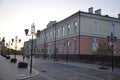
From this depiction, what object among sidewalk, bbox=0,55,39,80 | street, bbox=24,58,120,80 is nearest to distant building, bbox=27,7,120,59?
street, bbox=24,58,120,80

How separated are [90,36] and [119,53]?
31.8ft

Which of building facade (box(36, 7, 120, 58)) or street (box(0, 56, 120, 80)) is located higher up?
building facade (box(36, 7, 120, 58))

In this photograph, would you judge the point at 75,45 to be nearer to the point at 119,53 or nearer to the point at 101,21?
the point at 101,21

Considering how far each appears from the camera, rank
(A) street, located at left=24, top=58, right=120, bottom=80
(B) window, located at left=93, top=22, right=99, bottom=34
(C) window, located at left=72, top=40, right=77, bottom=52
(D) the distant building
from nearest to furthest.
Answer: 1. (A) street, located at left=24, top=58, right=120, bottom=80
2. (D) the distant building
3. (C) window, located at left=72, top=40, right=77, bottom=52
4. (B) window, located at left=93, top=22, right=99, bottom=34

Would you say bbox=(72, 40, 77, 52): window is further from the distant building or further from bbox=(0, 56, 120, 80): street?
bbox=(0, 56, 120, 80): street

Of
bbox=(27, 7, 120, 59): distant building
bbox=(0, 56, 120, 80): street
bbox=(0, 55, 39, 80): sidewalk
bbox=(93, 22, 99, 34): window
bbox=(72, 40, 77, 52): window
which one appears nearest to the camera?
bbox=(0, 55, 39, 80): sidewalk

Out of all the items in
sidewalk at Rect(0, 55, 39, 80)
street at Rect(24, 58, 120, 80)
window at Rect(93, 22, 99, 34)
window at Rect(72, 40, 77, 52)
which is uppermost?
window at Rect(93, 22, 99, 34)

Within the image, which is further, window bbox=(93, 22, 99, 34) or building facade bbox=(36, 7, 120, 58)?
window bbox=(93, 22, 99, 34)

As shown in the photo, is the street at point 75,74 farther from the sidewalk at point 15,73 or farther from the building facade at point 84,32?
the building facade at point 84,32

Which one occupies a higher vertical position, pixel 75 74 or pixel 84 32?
pixel 84 32

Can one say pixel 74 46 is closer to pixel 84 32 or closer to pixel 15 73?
pixel 84 32

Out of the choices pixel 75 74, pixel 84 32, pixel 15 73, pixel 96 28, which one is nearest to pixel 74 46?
pixel 84 32

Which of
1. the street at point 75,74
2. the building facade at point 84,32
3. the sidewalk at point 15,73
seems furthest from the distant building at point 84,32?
the sidewalk at point 15,73

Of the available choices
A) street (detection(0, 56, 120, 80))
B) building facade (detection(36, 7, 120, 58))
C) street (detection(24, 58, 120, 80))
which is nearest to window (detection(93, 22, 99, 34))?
building facade (detection(36, 7, 120, 58))
